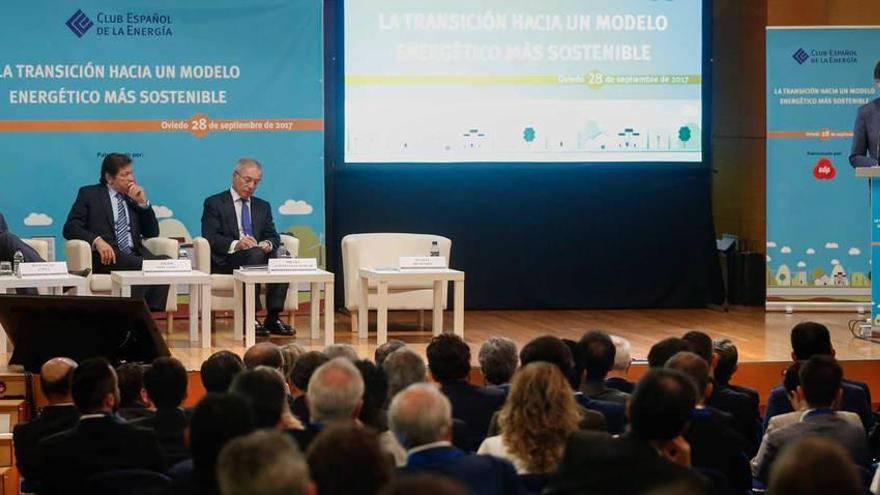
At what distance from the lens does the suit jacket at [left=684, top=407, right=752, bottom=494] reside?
4.18m

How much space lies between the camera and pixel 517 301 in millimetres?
11070

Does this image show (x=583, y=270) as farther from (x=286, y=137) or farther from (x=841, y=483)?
(x=841, y=483)

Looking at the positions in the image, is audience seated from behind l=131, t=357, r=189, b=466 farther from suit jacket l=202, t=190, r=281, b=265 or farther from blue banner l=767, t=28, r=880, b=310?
blue banner l=767, t=28, r=880, b=310

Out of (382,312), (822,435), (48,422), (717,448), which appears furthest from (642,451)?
(382,312)

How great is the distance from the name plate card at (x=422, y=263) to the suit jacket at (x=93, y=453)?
480 cm

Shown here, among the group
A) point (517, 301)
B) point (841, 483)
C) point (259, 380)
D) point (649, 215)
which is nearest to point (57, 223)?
point (517, 301)

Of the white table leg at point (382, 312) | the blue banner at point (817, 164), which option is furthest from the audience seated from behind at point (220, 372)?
the blue banner at point (817, 164)

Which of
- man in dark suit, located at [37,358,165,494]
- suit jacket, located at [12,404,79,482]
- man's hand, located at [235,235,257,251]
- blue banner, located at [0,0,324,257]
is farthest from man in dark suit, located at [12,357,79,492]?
blue banner, located at [0,0,324,257]

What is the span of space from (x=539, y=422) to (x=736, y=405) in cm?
151

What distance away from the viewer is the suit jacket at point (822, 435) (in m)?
4.33

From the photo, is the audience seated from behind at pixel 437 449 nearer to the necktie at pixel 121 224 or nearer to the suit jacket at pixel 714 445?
the suit jacket at pixel 714 445

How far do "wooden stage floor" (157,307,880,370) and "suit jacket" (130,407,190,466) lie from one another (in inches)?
113

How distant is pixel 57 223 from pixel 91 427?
6.10 meters

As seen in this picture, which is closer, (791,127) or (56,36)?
(56,36)
